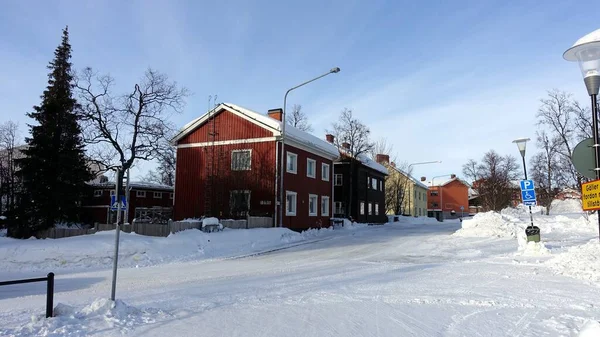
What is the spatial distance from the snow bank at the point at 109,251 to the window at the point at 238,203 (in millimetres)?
5573

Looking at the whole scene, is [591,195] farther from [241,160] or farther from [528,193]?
[241,160]

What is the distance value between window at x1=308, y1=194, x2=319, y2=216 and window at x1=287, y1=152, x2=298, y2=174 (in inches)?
120

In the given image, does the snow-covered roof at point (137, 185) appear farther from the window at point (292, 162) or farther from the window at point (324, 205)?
the window at point (292, 162)

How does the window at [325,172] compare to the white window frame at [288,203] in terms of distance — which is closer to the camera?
the white window frame at [288,203]

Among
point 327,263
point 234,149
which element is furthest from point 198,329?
point 234,149

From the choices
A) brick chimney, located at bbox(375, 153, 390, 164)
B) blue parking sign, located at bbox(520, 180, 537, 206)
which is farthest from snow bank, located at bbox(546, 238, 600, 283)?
brick chimney, located at bbox(375, 153, 390, 164)

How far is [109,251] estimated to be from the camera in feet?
51.5

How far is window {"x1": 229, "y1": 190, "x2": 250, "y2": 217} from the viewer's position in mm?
25109

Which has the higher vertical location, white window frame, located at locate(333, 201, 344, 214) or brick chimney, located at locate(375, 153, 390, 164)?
brick chimney, located at locate(375, 153, 390, 164)

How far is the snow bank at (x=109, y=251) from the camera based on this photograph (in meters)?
15.0

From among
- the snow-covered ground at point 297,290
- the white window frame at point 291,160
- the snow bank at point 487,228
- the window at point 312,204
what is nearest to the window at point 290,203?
the white window frame at point 291,160

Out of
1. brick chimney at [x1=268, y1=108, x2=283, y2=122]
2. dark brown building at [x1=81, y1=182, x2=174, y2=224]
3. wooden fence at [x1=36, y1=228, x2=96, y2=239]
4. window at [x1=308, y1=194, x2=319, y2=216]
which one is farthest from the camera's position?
dark brown building at [x1=81, y1=182, x2=174, y2=224]

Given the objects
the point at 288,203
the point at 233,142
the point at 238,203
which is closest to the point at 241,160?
→ the point at 233,142

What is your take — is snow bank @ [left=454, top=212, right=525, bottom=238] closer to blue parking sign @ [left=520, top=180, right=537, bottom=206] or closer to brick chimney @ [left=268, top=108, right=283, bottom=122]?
blue parking sign @ [left=520, top=180, right=537, bottom=206]
